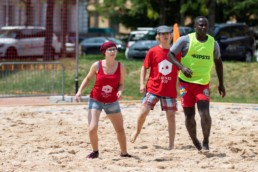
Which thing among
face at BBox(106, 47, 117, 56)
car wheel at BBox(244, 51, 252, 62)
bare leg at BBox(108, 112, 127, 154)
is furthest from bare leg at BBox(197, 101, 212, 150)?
car wheel at BBox(244, 51, 252, 62)

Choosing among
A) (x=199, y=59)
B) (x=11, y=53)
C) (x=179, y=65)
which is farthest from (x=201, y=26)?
(x=11, y=53)

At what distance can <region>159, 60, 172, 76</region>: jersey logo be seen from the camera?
9375 mm

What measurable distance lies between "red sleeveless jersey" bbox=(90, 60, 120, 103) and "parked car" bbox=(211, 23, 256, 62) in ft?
52.9

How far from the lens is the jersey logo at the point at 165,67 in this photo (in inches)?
369

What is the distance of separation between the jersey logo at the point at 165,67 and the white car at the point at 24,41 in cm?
1208

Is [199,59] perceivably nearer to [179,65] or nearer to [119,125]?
[179,65]

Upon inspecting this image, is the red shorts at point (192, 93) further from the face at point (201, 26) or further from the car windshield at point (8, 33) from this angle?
the car windshield at point (8, 33)

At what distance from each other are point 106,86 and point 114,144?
71.1 inches

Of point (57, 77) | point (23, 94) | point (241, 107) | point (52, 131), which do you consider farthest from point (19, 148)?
point (57, 77)

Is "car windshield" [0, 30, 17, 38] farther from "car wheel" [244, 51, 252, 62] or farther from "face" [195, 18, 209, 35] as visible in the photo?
"face" [195, 18, 209, 35]

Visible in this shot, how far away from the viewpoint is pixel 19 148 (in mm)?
9602

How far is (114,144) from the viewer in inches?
395

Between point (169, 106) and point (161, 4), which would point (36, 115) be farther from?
point (161, 4)

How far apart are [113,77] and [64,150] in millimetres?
1495
